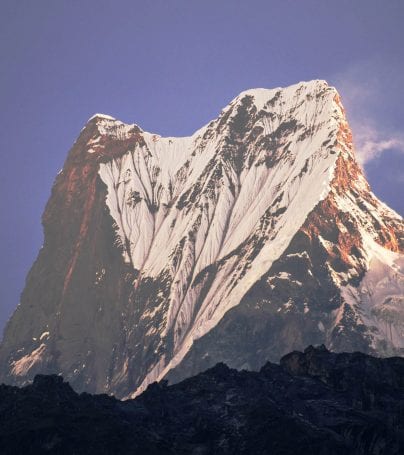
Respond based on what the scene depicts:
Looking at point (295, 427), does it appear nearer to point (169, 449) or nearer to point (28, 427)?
point (169, 449)

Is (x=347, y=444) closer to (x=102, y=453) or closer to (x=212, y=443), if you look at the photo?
(x=212, y=443)

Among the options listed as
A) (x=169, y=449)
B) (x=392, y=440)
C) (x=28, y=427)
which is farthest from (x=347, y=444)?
(x=28, y=427)

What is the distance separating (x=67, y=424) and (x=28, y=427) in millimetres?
4390

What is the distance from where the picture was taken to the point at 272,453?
195m

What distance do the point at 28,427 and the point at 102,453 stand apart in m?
9.85

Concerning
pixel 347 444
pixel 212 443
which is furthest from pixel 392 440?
pixel 212 443

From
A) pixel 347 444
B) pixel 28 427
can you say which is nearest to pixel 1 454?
pixel 28 427

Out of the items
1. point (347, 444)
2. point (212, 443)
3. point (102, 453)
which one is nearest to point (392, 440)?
point (347, 444)

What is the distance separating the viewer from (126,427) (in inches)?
7840

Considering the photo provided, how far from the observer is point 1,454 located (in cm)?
19100

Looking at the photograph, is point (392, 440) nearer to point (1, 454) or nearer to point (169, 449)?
point (169, 449)

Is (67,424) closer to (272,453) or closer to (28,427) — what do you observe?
(28,427)

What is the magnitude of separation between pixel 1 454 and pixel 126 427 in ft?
51.4

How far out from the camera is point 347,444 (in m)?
197
